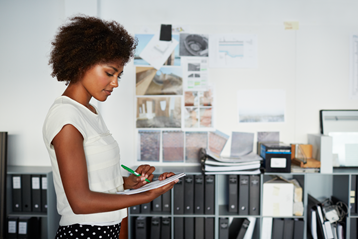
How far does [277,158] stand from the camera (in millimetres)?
2176

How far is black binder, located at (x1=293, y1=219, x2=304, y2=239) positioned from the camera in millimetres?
2209

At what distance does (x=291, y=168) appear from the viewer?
7.39ft

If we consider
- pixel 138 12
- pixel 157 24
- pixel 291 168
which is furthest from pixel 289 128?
pixel 138 12

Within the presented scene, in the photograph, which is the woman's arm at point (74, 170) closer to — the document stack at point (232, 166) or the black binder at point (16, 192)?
the document stack at point (232, 166)

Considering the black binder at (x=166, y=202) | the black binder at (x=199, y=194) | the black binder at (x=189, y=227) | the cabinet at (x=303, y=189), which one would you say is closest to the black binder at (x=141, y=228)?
the cabinet at (x=303, y=189)

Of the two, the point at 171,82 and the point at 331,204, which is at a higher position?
the point at 171,82

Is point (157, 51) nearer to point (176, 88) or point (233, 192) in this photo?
point (176, 88)

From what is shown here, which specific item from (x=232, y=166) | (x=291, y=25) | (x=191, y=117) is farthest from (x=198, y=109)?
(x=291, y=25)

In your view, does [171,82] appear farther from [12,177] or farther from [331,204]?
[331,204]

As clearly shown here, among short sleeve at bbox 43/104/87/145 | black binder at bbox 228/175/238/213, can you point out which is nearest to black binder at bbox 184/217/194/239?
black binder at bbox 228/175/238/213

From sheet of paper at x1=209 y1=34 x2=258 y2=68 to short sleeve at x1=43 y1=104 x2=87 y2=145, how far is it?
177 cm

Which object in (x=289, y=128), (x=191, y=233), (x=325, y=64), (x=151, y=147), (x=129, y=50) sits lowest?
(x=191, y=233)

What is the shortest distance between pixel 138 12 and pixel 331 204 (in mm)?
2482

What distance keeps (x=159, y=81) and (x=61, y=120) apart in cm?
168
